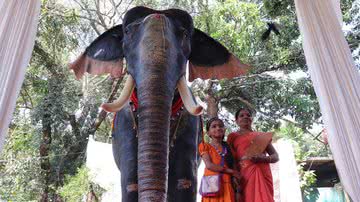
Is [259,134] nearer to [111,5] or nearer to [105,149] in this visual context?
[105,149]

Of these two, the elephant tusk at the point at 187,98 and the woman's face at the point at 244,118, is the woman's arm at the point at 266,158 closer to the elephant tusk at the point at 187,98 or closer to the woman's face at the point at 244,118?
the woman's face at the point at 244,118

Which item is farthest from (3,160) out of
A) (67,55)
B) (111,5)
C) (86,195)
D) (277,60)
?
(277,60)

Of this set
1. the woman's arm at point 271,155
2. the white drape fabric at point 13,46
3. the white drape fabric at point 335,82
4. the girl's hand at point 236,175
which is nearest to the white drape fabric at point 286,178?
the woman's arm at point 271,155

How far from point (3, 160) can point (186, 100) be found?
247 inches

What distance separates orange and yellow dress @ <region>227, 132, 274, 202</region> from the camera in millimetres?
3047

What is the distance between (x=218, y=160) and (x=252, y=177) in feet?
0.91

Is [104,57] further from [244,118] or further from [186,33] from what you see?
[244,118]

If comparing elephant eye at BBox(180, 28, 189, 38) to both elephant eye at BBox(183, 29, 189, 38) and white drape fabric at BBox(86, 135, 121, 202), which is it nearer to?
elephant eye at BBox(183, 29, 189, 38)

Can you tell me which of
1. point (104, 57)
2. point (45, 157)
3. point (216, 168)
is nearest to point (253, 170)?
point (216, 168)

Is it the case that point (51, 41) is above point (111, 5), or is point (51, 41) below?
below

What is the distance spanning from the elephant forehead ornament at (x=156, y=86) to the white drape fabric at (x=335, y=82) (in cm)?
68

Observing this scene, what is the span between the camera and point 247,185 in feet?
10.2

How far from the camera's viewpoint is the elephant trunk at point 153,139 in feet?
6.93

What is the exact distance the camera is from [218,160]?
3.09m
